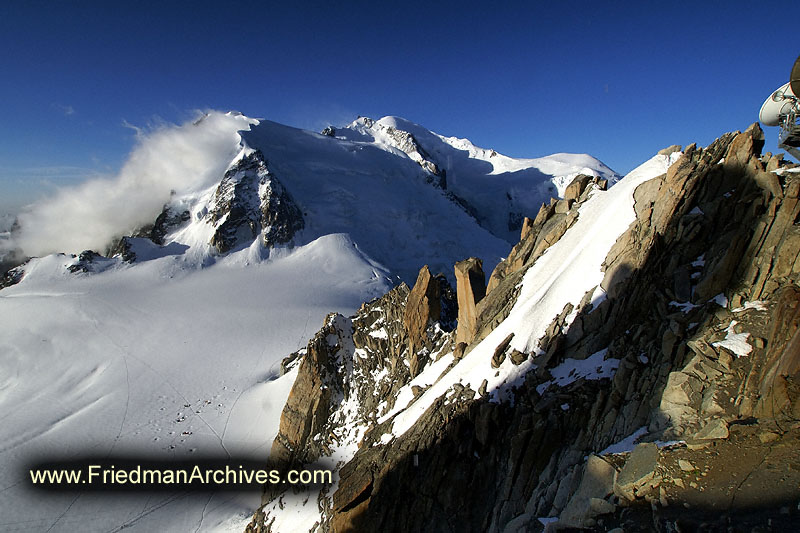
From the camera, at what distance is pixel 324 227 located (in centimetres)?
8894

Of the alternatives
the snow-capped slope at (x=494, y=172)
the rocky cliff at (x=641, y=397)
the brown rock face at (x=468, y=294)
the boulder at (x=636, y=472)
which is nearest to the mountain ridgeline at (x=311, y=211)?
the snow-capped slope at (x=494, y=172)

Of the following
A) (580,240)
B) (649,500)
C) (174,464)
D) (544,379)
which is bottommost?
(174,464)

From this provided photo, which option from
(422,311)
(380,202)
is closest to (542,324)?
(422,311)

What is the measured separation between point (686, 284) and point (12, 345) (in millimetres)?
72281

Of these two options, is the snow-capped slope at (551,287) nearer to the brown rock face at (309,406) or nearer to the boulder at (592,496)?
the boulder at (592,496)

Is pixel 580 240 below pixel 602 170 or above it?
below

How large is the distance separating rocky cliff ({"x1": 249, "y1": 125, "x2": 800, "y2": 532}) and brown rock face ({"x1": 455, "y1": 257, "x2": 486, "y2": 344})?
0.28 metres

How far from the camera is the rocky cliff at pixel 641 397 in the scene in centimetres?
609

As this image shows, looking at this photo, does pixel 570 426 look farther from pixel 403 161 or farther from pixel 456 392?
pixel 403 161

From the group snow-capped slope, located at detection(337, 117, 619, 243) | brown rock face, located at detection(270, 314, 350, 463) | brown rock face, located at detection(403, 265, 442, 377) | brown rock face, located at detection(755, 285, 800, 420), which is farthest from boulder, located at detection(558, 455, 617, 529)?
snow-capped slope, located at detection(337, 117, 619, 243)

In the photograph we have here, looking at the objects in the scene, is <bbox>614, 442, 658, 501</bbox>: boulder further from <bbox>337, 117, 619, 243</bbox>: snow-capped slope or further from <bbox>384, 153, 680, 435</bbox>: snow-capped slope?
<bbox>337, 117, 619, 243</bbox>: snow-capped slope

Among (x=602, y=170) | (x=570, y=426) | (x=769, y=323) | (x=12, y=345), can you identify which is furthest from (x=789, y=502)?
(x=602, y=170)

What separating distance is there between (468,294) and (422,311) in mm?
4161

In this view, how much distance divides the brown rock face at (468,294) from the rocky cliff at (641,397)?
276 mm
